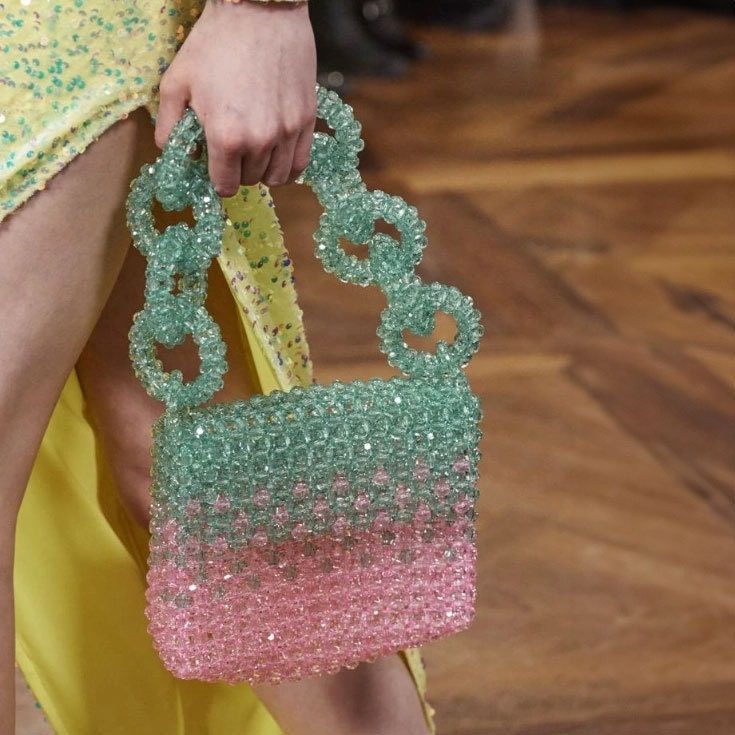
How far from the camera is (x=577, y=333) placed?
2.17 metres

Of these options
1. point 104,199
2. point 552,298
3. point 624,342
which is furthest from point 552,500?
point 104,199

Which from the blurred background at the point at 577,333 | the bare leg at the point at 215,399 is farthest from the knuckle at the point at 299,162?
the blurred background at the point at 577,333

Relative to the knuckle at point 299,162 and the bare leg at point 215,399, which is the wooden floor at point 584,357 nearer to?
the bare leg at point 215,399

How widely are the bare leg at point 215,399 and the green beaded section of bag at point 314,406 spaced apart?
15cm

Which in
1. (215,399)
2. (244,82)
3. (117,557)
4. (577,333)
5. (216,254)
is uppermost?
(244,82)

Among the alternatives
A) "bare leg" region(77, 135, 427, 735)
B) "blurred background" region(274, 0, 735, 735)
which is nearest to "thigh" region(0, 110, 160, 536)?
"bare leg" region(77, 135, 427, 735)

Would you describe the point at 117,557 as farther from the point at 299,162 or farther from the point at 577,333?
the point at 577,333

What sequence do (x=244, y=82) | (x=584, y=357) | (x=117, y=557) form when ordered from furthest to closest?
(x=584, y=357)
(x=117, y=557)
(x=244, y=82)

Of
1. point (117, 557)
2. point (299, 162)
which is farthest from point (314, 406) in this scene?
point (117, 557)

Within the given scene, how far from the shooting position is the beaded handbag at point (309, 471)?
0.82 metres

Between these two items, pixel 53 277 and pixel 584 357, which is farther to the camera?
pixel 584 357

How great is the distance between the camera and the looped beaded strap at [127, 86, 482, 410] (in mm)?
804

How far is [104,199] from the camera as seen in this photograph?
0.83m

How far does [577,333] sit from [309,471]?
137 cm
